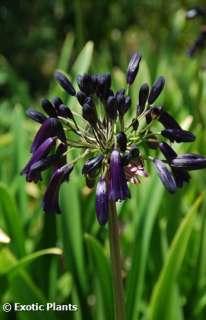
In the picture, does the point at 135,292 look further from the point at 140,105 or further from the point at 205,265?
the point at 140,105

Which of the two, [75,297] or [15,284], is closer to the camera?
[15,284]

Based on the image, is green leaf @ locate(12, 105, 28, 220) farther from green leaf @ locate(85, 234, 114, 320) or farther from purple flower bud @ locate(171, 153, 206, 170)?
purple flower bud @ locate(171, 153, 206, 170)

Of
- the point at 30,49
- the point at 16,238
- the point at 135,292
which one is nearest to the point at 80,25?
the point at 16,238

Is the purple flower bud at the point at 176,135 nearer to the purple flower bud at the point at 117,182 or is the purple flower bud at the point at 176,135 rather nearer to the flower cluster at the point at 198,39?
the purple flower bud at the point at 117,182

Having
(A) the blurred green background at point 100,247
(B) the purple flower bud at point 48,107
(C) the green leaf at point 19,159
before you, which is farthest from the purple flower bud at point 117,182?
(C) the green leaf at point 19,159

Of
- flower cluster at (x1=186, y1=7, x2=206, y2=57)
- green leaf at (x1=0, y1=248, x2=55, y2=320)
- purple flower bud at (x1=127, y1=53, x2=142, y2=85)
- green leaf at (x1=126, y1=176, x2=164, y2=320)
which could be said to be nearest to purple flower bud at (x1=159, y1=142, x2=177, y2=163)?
purple flower bud at (x1=127, y1=53, x2=142, y2=85)

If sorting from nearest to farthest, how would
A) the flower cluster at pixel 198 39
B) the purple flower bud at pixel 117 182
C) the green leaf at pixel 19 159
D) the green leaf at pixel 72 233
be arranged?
1. the purple flower bud at pixel 117 182
2. the green leaf at pixel 72 233
3. the green leaf at pixel 19 159
4. the flower cluster at pixel 198 39

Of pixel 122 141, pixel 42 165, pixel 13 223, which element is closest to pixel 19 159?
pixel 13 223
